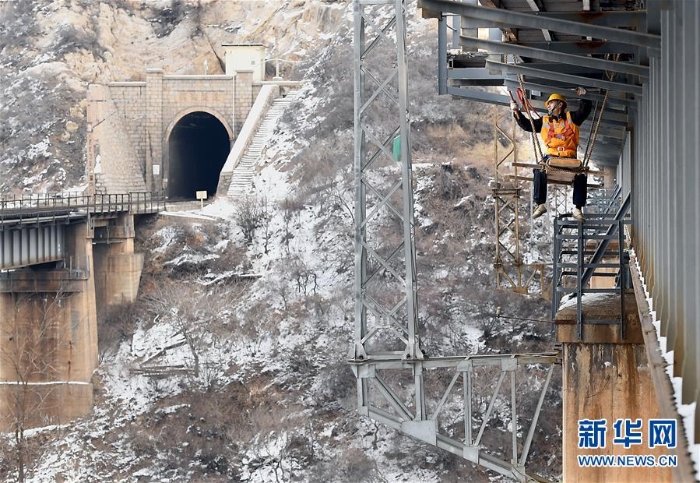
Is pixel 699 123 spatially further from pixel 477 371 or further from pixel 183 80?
pixel 183 80

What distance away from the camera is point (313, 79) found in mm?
60812

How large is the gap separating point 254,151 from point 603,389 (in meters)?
42.6

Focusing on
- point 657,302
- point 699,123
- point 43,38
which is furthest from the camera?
point 43,38

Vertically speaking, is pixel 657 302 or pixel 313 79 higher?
pixel 313 79

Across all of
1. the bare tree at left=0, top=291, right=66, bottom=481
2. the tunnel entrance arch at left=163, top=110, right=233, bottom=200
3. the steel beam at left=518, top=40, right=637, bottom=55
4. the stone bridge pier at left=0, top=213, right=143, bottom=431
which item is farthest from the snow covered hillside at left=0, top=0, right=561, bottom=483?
the steel beam at left=518, top=40, right=637, bottom=55

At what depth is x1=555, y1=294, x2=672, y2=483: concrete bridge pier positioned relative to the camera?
14859mm

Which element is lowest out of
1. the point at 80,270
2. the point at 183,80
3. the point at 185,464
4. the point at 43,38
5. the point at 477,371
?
the point at 185,464

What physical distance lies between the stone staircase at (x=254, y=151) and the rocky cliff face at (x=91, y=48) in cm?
678

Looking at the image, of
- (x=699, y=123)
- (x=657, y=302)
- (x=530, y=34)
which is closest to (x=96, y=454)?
(x=530, y=34)

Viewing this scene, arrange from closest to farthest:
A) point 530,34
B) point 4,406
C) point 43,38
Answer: point 530,34
point 4,406
point 43,38

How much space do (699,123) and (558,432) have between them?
113 ft

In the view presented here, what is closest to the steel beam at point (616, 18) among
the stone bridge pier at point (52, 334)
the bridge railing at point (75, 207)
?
the bridge railing at point (75, 207)

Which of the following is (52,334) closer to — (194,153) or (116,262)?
(116,262)

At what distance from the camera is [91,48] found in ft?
234
